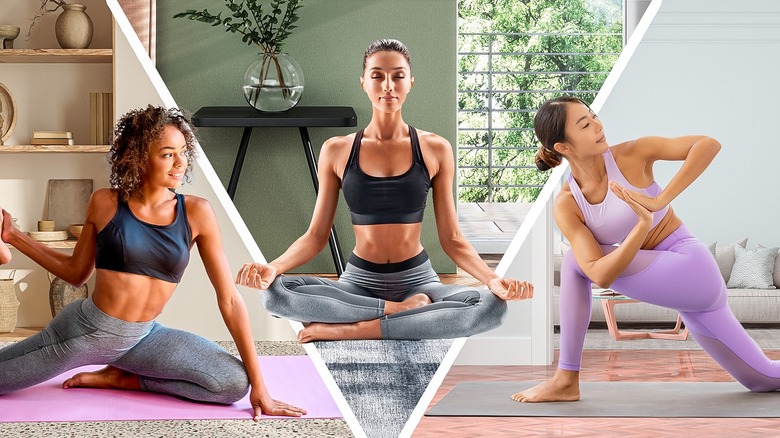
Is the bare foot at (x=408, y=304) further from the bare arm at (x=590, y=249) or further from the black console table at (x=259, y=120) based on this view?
the bare arm at (x=590, y=249)

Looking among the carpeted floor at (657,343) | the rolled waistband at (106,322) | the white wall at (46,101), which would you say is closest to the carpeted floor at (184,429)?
the rolled waistband at (106,322)

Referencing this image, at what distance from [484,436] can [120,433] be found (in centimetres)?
163

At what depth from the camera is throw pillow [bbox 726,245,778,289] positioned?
7.23 metres

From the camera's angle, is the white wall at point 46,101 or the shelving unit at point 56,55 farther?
the white wall at point 46,101

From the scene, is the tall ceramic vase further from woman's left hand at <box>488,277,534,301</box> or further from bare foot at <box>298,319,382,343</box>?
woman's left hand at <box>488,277,534,301</box>

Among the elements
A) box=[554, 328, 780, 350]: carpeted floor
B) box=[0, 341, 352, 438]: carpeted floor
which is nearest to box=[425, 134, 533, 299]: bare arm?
box=[0, 341, 352, 438]: carpeted floor

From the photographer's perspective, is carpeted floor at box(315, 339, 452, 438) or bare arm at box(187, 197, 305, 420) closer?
carpeted floor at box(315, 339, 452, 438)

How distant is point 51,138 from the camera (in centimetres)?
490

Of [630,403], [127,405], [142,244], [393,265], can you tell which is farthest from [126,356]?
[630,403]

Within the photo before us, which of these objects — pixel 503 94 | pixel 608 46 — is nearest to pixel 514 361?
pixel 608 46

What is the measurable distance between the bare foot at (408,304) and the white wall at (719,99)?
559 cm

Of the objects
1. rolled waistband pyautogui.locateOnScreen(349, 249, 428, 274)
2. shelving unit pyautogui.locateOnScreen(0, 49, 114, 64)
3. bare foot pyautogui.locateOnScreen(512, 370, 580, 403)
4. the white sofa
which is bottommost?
the white sofa

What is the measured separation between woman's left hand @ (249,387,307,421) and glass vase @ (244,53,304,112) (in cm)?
87

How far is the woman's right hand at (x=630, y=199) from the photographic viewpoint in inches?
129
